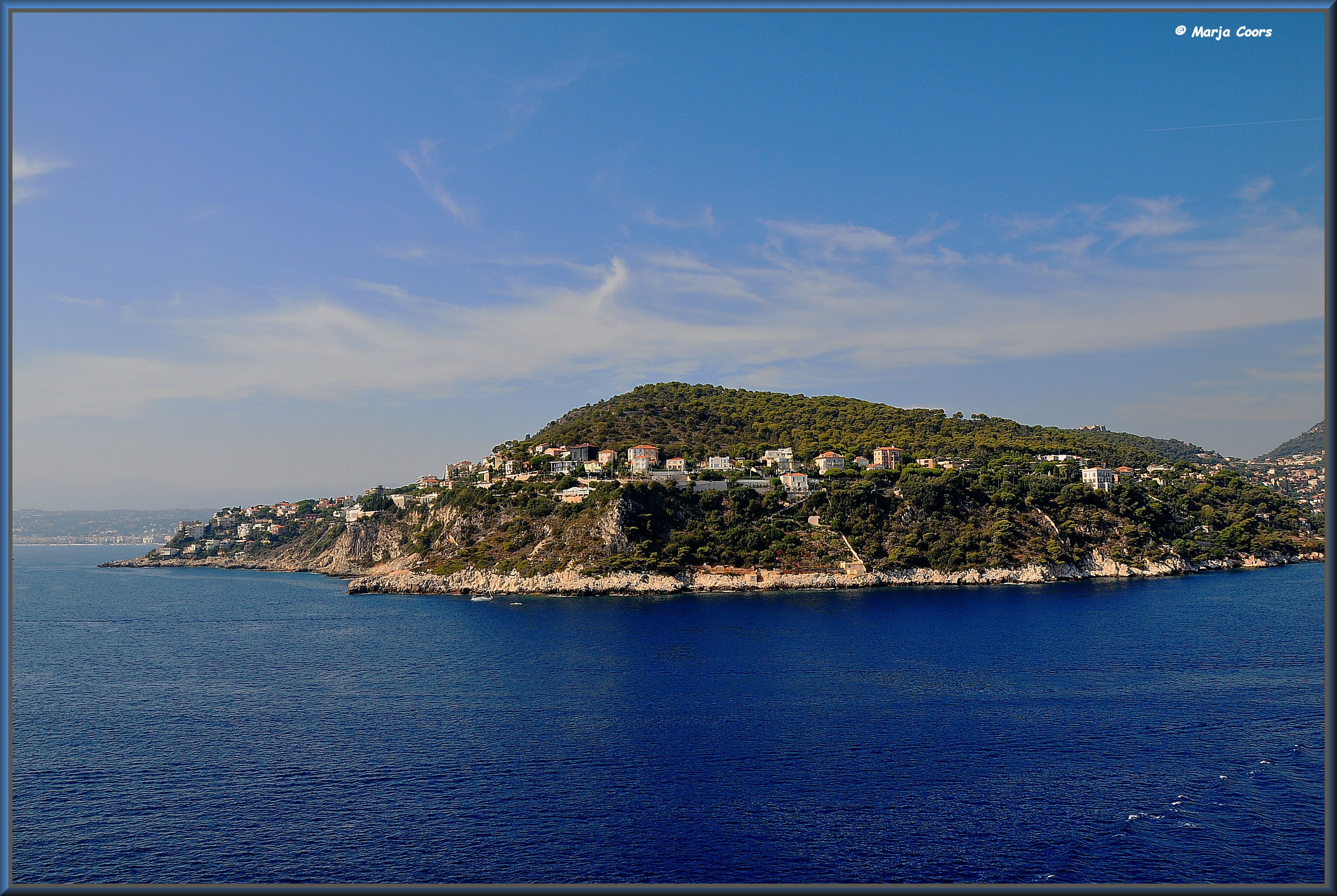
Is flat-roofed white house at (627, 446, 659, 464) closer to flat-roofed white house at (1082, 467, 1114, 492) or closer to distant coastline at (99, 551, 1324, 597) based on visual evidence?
distant coastline at (99, 551, 1324, 597)

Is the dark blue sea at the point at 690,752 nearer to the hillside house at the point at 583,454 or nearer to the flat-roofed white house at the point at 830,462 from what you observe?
the flat-roofed white house at the point at 830,462

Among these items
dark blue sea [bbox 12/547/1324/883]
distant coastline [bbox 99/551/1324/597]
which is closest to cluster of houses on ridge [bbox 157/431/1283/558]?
distant coastline [bbox 99/551/1324/597]

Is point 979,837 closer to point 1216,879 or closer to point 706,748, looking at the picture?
point 1216,879

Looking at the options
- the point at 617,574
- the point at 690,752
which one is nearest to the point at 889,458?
the point at 617,574

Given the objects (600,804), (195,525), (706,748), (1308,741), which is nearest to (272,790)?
(600,804)

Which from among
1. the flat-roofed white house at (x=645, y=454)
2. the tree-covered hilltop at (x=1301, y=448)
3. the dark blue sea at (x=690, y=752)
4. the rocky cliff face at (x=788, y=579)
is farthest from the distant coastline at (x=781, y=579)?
the tree-covered hilltop at (x=1301, y=448)

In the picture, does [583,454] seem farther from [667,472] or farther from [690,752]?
[690,752]
